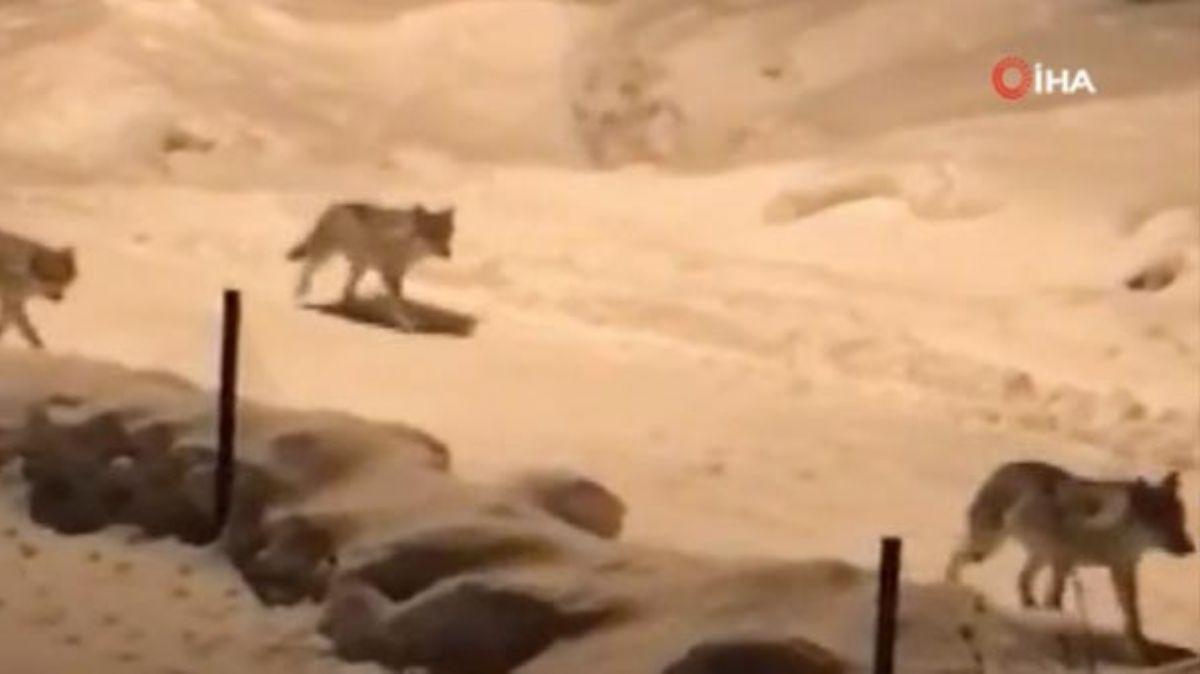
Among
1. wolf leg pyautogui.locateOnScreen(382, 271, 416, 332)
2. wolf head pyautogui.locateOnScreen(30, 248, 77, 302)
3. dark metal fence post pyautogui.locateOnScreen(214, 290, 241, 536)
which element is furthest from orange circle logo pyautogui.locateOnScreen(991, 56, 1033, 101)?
dark metal fence post pyautogui.locateOnScreen(214, 290, 241, 536)

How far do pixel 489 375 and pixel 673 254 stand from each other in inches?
39.7

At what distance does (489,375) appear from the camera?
16.8 feet

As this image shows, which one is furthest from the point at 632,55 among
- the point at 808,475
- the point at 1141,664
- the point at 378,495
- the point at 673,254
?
the point at 1141,664

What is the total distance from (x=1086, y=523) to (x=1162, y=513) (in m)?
0.12

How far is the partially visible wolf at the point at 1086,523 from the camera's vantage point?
13.2 ft

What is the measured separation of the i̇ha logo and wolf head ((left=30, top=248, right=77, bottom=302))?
97.8 inches

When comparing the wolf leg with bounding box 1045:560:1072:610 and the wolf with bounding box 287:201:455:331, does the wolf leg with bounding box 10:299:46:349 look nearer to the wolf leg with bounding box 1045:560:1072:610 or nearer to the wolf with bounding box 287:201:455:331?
the wolf with bounding box 287:201:455:331

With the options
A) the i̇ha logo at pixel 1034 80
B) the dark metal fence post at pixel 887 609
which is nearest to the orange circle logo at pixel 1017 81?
the i̇ha logo at pixel 1034 80

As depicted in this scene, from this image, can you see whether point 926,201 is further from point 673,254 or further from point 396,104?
point 396,104

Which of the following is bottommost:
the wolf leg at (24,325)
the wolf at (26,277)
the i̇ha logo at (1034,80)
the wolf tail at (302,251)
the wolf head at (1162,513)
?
the wolf head at (1162,513)

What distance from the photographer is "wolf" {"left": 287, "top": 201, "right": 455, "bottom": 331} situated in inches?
217

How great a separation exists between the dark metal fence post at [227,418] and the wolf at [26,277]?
87 cm

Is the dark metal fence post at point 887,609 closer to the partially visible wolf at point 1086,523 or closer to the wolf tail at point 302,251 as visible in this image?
the partially visible wolf at point 1086,523

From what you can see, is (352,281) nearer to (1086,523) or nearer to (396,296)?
(396,296)
